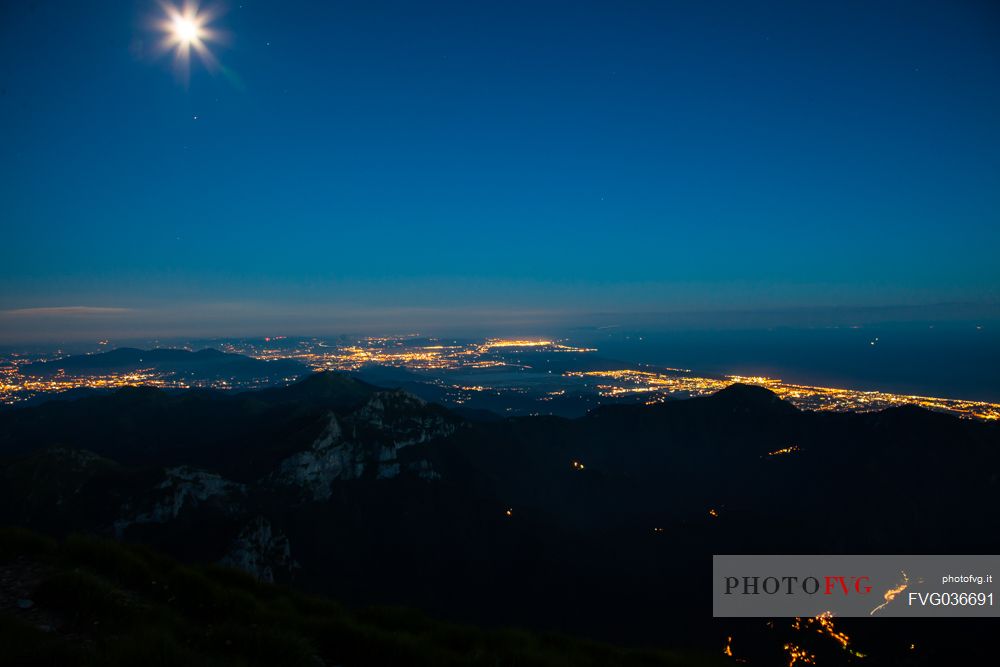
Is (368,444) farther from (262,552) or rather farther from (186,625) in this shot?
(186,625)

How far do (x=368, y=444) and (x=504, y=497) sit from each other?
38.1 meters

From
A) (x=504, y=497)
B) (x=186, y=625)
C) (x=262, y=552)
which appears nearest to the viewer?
(x=186, y=625)

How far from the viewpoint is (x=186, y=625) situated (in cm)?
686

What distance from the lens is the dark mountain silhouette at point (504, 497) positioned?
70438 mm

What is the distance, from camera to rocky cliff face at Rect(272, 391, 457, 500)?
284ft

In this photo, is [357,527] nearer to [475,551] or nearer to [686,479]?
[475,551]

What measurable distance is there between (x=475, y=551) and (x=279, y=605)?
8769 cm

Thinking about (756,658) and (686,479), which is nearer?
(756,658)

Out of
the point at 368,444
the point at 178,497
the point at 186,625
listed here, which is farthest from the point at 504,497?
the point at 186,625

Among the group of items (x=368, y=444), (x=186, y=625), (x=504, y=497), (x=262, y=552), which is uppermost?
(x=186, y=625)

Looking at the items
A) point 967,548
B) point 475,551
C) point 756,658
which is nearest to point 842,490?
point 967,548

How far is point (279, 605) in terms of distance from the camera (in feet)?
29.3

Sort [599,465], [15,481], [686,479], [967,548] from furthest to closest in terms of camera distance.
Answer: [599,465], [686,479], [967,548], [15,481]

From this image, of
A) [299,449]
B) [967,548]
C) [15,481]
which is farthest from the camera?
[299,449]
